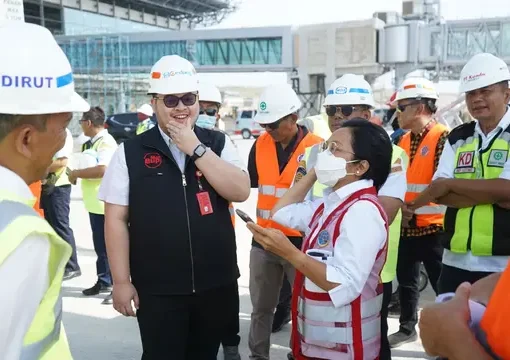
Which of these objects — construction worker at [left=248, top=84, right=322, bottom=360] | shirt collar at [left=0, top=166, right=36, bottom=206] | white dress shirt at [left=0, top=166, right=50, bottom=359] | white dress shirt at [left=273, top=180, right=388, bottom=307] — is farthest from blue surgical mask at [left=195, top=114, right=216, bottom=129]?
white dress shirt at [left=0, top=166, right=50, bottom=359]

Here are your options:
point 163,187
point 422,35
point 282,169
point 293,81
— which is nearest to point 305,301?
point 163,187

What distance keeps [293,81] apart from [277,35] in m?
3.59

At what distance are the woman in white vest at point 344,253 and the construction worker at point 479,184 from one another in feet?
2.67

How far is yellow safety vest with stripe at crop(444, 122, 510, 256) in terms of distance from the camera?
9.14 ft

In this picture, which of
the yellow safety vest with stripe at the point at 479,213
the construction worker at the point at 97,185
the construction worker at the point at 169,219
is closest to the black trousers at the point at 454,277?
the yellow safety vest with stripe at the point at 479,213

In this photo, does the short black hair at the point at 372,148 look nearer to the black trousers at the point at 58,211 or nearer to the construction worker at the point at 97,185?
the construction worker at the point at 97,185

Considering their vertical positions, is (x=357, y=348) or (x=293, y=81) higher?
(x=293, y=81)

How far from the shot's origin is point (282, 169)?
3.87 metres

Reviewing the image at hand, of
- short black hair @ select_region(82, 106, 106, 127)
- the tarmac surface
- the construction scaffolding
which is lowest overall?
the tarmac surface

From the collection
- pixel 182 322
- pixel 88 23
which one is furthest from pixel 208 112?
pixel 88 23

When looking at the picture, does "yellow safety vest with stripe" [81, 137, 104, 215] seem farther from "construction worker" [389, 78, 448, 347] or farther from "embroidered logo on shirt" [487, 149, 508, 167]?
"embroidered logo on shirt" [487, 149, 508, 167]

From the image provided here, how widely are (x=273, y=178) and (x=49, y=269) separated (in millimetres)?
2780

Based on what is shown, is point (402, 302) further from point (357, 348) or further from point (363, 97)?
point (357, 348)

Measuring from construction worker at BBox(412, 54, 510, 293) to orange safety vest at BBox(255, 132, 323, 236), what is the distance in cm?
106
